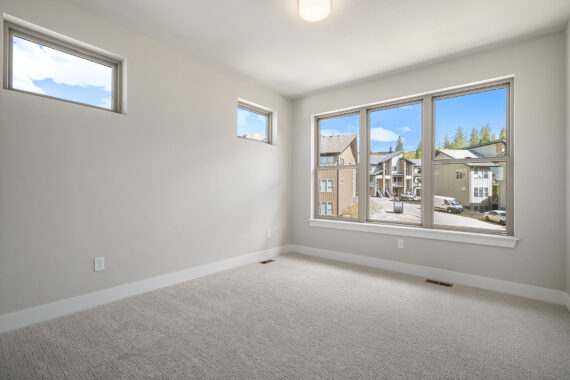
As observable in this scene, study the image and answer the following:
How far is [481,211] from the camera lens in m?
3.11

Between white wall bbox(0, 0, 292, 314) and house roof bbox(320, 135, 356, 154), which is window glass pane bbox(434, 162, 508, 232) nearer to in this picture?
house roof bbox(320, 135, 356, 154)

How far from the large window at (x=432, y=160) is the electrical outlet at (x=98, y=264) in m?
3.09

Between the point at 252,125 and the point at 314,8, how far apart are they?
2154 millimetres

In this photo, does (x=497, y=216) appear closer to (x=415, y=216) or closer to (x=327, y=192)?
(x=415, y=216)

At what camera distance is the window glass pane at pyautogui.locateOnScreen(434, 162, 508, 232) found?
300cm

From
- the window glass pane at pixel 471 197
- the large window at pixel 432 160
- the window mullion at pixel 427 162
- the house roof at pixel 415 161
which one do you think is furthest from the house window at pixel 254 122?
the window glass pane at pixel 471 197

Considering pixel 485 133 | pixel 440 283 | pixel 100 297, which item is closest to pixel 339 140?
pixel 485 133

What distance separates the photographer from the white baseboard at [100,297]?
80.9 inches

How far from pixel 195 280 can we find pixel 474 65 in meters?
3.97

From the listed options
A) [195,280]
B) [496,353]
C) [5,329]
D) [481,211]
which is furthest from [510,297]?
[5,329]

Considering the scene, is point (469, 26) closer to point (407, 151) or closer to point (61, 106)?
point (407, 151)

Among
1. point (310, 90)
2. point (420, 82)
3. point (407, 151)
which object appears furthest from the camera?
point (310, 90)

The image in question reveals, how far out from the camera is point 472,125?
10.4 feet

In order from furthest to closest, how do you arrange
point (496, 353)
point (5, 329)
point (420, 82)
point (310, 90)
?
point (310, 90) → point (420, 82) → point (5, 329) → point (496, 353)
